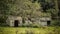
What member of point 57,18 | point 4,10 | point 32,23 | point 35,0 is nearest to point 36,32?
point 32,23

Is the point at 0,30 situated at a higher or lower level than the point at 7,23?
lower

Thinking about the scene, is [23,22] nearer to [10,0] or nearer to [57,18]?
[10,0]

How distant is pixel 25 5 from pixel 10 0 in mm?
246

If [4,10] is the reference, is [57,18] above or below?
below

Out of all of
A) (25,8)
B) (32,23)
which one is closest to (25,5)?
(25,8)

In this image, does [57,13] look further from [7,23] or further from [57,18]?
[7,23]

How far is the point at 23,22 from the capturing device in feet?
5.65

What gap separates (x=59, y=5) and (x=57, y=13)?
0.13 metres

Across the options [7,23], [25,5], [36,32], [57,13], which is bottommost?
[36,32]

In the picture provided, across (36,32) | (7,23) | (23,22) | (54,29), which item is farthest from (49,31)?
(7,23)

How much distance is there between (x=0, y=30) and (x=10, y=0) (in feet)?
A: 1.59

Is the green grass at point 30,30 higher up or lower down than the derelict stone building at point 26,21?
lower down

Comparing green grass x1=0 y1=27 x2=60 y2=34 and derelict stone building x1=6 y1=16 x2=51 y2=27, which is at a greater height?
derelict stone building x1=6 y1=16 x2=51 y2=27

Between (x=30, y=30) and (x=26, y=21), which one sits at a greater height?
(x=26, y=21)
